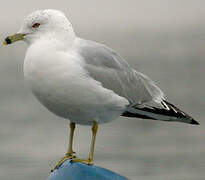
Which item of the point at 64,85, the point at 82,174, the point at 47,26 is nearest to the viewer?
the point at 82,174

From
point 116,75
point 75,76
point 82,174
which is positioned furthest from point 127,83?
point 82,174

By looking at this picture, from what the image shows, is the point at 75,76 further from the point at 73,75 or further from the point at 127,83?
the point at 127,83

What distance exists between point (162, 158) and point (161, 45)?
51.1 ft

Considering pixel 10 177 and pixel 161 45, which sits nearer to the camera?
pixel 10 177

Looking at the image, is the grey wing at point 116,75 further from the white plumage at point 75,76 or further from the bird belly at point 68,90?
the bird belly at point 68,90

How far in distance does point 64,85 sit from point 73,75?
0.33 ft

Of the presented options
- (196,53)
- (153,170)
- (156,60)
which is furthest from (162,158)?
(196,53)

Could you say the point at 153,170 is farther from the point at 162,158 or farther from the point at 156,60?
the point at 156,60

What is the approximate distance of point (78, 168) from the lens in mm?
4914

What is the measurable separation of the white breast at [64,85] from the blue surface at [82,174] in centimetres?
57

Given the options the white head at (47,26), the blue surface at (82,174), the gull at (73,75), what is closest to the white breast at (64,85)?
the gull at (73,75)

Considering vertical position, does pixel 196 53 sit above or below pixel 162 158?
above

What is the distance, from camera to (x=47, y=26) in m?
5.50

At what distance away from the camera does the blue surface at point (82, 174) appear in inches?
191
